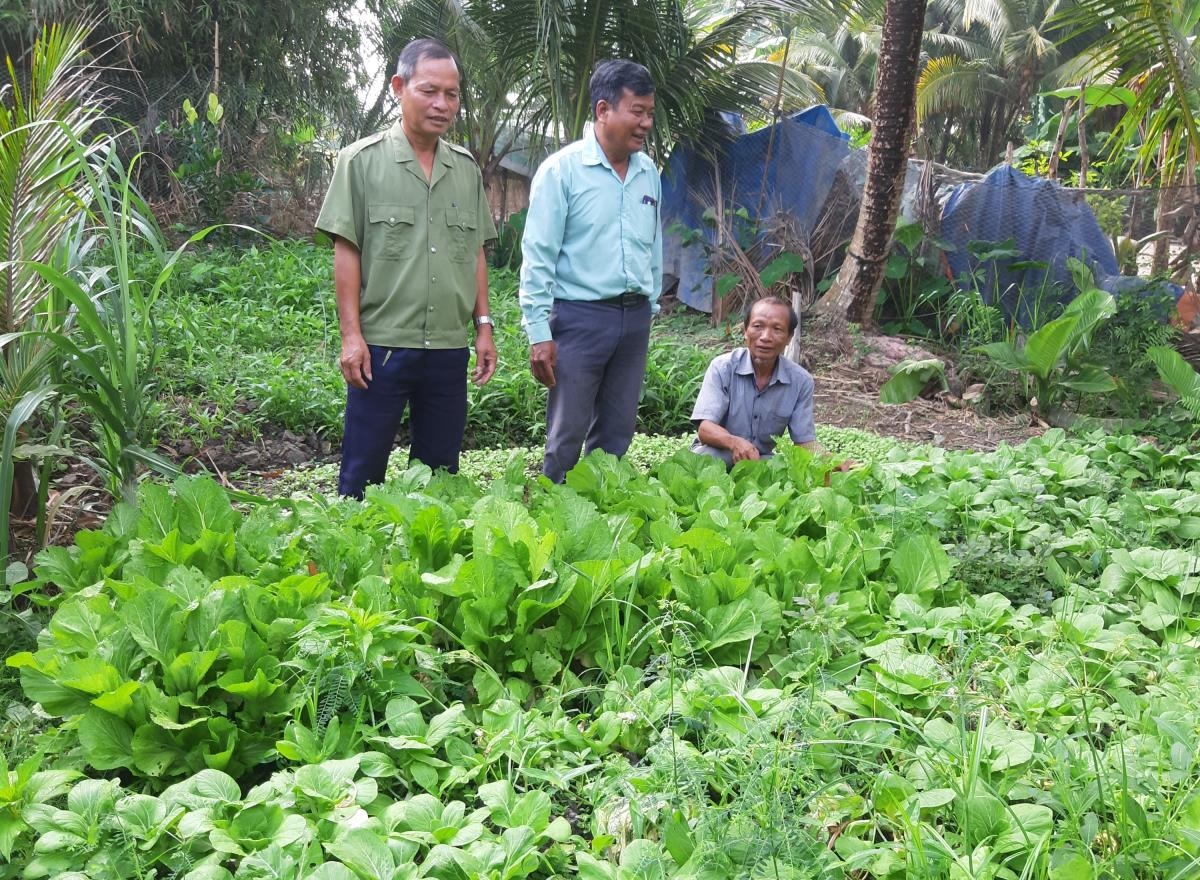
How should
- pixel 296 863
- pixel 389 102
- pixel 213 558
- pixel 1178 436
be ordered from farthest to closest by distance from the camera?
pixel 389 102 → pixel 1178 436 → pixel 213 558 → pixel 296 863

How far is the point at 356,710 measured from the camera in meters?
2.11

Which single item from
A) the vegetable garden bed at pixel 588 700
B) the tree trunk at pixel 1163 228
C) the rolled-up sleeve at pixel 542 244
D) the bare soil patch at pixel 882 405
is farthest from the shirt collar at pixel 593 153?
the tree trunk at pixel 1163 228

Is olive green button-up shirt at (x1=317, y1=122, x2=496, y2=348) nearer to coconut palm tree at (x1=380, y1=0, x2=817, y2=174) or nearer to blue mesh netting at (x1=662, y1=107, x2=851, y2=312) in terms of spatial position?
coconut palm tree at (x1=380, y1=0, x2=817, y2=174)

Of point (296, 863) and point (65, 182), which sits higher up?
point (65, 182)

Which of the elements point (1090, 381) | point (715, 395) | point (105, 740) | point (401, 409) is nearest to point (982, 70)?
point (1090, 381)

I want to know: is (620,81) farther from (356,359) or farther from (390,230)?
(356,359)

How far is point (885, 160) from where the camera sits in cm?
786

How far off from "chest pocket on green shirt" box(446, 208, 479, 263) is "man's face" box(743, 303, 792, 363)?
4.00 ft

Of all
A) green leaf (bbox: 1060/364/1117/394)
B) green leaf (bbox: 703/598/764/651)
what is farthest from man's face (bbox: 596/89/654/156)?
green leaf (bbox: 1060/364/1117/394)

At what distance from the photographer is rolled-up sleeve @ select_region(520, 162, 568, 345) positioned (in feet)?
13.1

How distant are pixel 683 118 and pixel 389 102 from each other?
7.49m

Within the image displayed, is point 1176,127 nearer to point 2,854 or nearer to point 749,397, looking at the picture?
point 749,397

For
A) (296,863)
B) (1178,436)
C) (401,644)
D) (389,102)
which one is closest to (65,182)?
(401,644)

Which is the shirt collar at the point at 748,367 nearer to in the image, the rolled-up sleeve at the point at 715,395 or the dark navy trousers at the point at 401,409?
the rolled-up sleeve at the point at 715,395
